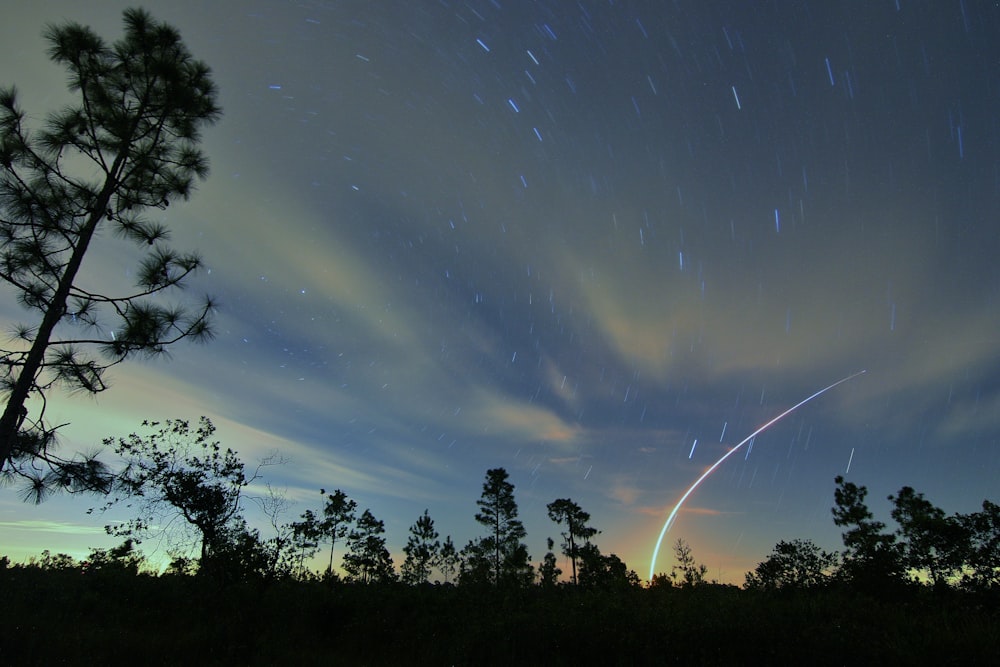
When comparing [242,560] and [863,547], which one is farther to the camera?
[863,547]

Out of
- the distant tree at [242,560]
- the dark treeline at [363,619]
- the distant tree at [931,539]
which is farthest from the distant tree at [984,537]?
the distant tree at [242,560]

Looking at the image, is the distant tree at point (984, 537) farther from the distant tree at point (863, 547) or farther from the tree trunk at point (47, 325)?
the tree trunk at point (47, 325)

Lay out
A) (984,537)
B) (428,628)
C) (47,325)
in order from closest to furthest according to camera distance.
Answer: (47,325) < (428,628) < (984,537)

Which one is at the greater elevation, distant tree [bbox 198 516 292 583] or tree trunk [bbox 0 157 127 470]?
tree trunk [bbox 0 157 127 470]

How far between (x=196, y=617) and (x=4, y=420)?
33.8 feet

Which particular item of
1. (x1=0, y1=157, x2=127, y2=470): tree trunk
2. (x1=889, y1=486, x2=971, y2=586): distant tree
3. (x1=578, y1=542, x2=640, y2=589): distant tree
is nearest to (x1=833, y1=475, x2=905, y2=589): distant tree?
(x1=889, y1=486, x2=971, y2=586): distant tree

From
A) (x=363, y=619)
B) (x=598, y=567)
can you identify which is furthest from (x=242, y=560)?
(x=598, y=567)

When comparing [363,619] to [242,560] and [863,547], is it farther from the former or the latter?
[863,547]

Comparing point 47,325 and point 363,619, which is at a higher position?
point 47,325

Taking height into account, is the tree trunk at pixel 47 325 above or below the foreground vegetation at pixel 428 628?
above

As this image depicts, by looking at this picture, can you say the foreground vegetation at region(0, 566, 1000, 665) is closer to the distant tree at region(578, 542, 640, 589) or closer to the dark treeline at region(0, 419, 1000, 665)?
the dark treeline at region(0, 419, 1000, 665)

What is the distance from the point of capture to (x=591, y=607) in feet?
53.8

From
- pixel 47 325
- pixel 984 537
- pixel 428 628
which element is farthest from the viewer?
pixel 984 537

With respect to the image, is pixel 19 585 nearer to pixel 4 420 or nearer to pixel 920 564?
pixel 4 420
